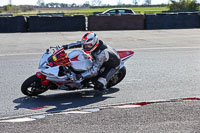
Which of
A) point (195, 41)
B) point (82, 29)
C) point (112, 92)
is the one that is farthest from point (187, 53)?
point (82, 29)

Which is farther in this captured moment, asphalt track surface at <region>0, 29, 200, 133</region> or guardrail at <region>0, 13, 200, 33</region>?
guardrail at <region>0, 13, 200, 33</region>

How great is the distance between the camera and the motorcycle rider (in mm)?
7891

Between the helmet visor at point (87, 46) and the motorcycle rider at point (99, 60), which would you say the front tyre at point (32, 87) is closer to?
the motorcycle rider at point (99, 60)

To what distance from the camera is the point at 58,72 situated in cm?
758

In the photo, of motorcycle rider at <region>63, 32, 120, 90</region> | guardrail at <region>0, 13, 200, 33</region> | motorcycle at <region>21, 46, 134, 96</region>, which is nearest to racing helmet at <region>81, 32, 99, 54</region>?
motorcycle rider at <region>63, 32, 120, 90</region>

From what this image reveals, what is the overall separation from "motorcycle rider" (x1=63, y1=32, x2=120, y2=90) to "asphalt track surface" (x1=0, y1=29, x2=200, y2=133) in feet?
1.25

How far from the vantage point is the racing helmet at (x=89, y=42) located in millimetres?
7833

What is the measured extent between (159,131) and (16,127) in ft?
6.81

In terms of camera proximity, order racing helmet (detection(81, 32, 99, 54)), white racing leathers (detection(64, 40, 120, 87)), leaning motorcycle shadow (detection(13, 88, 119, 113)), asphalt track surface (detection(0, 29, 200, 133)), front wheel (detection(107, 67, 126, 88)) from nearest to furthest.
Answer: asphalt track surface (detection(0, 29, 200, 133)) < leaning motorcycle shadow (detection(13, 88, 119, 113)) < racing helmet (detection(81, 32, 99, 54)) < white racing leathers (detection(64, 40, 120, 87)) < front wheel (detection(107, 67, 126, 88))

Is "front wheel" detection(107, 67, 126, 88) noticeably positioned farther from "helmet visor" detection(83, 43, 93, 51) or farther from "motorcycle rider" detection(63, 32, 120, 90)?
"helmet visor" detection(83, 43, 93, 51)

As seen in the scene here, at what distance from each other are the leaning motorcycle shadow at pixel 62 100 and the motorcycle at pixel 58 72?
0.63 feet

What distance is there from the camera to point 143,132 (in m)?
5.51

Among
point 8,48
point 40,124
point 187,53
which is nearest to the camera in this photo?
point 40,124

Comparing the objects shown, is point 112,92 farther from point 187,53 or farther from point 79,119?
point 187,53
